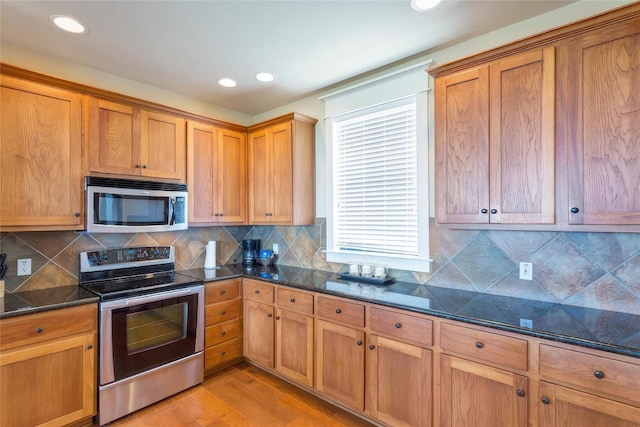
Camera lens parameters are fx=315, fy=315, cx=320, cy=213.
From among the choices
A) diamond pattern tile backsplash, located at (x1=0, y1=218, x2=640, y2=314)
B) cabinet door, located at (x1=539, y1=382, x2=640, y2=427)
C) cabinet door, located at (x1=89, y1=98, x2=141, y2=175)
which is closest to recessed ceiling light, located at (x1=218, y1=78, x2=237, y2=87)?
cabinet door, located at (x1=89, y1=98, x2=141, y2=175)

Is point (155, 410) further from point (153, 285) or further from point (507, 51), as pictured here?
Answer: point (507, 51)

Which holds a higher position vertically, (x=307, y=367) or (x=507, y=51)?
(x=507, y=51)

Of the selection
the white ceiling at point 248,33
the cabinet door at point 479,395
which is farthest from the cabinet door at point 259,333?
the white ceiling at point 248,33

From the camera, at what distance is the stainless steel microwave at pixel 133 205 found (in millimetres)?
2372

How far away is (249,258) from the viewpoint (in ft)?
11.8

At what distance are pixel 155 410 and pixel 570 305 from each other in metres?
2.96

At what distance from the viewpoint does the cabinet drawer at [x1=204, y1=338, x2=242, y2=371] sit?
282 centimetres

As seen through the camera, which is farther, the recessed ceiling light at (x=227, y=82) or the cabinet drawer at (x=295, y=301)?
the recessed ceiling light at (x=227, y=82)

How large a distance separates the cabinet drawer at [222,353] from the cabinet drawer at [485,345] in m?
2.01

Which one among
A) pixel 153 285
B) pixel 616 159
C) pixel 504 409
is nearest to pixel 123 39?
pixel 153 285

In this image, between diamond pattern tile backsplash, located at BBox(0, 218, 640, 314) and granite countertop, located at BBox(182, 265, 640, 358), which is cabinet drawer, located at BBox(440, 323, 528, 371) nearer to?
granite countertop, located at BBox(182, 265, 640, 358)

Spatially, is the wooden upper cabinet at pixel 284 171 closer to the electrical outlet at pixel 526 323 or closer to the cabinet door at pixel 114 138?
the cabinet door at pixel 114 138

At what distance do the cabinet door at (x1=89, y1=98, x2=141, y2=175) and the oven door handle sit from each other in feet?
3.34

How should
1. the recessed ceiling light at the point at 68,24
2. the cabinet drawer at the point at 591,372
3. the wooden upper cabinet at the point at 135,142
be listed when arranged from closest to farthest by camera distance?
the cabinet drawer at the point at 591,372, the recessed ceiling light at the point at 68,24, the wooden upper cabinet at the point at 135,142
